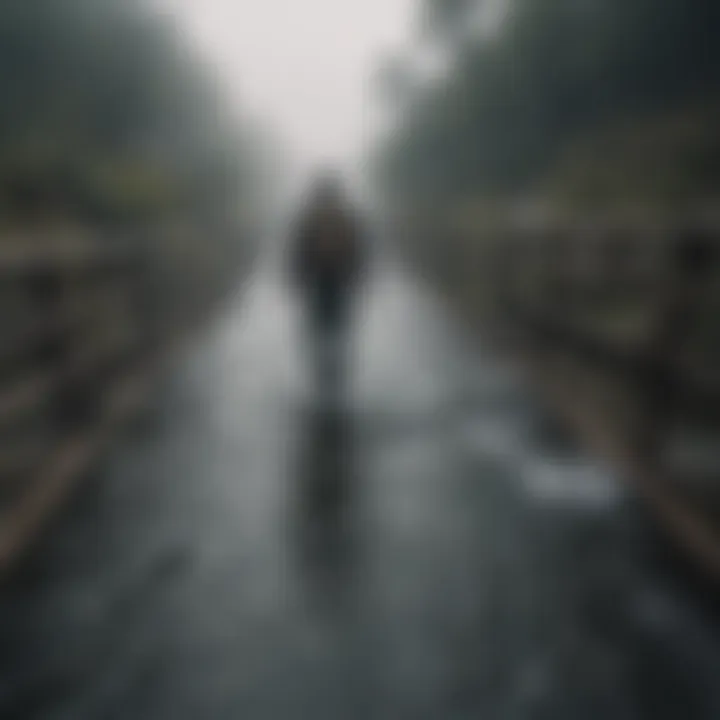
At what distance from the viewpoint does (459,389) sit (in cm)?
977

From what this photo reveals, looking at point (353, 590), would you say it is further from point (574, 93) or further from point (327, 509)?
point (574, 93)

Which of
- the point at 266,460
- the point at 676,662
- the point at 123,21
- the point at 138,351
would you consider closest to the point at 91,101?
the point at 123,21

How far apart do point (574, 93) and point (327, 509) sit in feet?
78.0

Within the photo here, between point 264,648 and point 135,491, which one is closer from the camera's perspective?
point 264,648

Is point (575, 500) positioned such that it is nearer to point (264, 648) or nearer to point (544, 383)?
point (264, 648)

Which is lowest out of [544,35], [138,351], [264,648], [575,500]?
[138,351]

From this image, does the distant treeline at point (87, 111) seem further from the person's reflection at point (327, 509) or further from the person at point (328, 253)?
the person's reflection at point (327, 509)

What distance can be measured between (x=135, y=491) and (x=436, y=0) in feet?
112

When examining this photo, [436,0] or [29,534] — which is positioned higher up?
[436,0]

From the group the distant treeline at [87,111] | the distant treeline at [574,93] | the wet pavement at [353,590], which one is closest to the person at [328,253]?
the wet pavement at [353,590]

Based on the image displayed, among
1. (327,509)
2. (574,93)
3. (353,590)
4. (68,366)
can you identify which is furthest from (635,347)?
(574,93)

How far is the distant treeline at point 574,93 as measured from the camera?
22.2 metres

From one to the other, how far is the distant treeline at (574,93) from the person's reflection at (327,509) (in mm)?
14381

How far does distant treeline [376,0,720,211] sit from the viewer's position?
22.2 m
